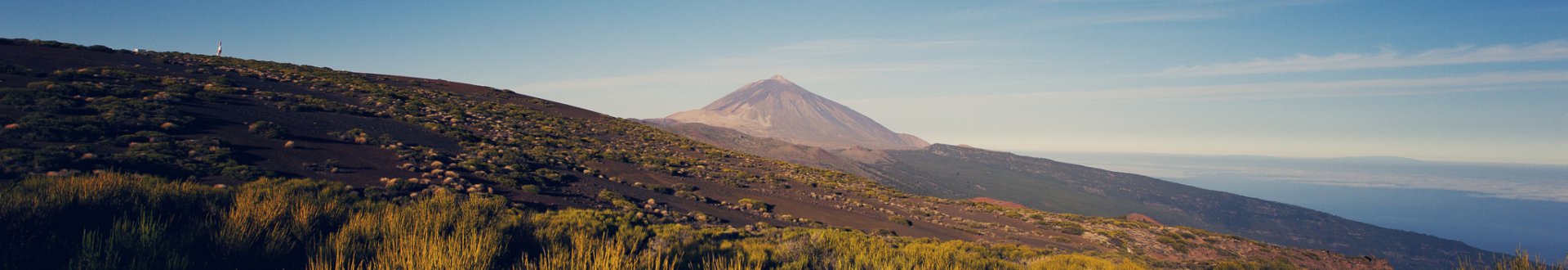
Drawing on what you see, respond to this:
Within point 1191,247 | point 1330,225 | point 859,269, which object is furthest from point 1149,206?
point 859,269

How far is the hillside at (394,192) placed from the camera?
16.0ft

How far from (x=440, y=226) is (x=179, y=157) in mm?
14980

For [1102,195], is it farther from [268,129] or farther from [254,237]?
[254,237]

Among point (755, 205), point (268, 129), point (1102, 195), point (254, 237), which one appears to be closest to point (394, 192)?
point (268, 129)

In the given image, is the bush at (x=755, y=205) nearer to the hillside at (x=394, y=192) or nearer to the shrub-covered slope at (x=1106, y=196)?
the hillside at (x=394, y=192)

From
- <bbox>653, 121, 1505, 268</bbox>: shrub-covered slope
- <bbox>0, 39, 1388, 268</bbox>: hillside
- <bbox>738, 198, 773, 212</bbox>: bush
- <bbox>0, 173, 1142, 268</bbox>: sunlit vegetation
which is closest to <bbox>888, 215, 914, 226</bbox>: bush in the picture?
<bbox>0, 39, 1388, 268</bbox>: hillside

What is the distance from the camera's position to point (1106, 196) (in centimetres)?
16400

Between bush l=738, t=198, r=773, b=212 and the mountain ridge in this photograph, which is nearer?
bush l=738, t=198, r=773, b=212

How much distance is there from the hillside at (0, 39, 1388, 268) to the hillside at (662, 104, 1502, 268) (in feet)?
201

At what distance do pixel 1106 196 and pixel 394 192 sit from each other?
618 ft

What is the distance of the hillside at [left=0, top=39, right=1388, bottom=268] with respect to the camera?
16.0ft

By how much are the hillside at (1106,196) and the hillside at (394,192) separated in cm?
6116

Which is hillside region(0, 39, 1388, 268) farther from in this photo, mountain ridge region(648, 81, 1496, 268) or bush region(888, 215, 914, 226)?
mountain ridge region(648, 81, 1496, 268)

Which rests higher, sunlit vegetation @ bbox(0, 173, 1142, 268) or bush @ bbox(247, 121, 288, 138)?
sunlit vegetation @ bbox(0, 173, 1142, 268)
